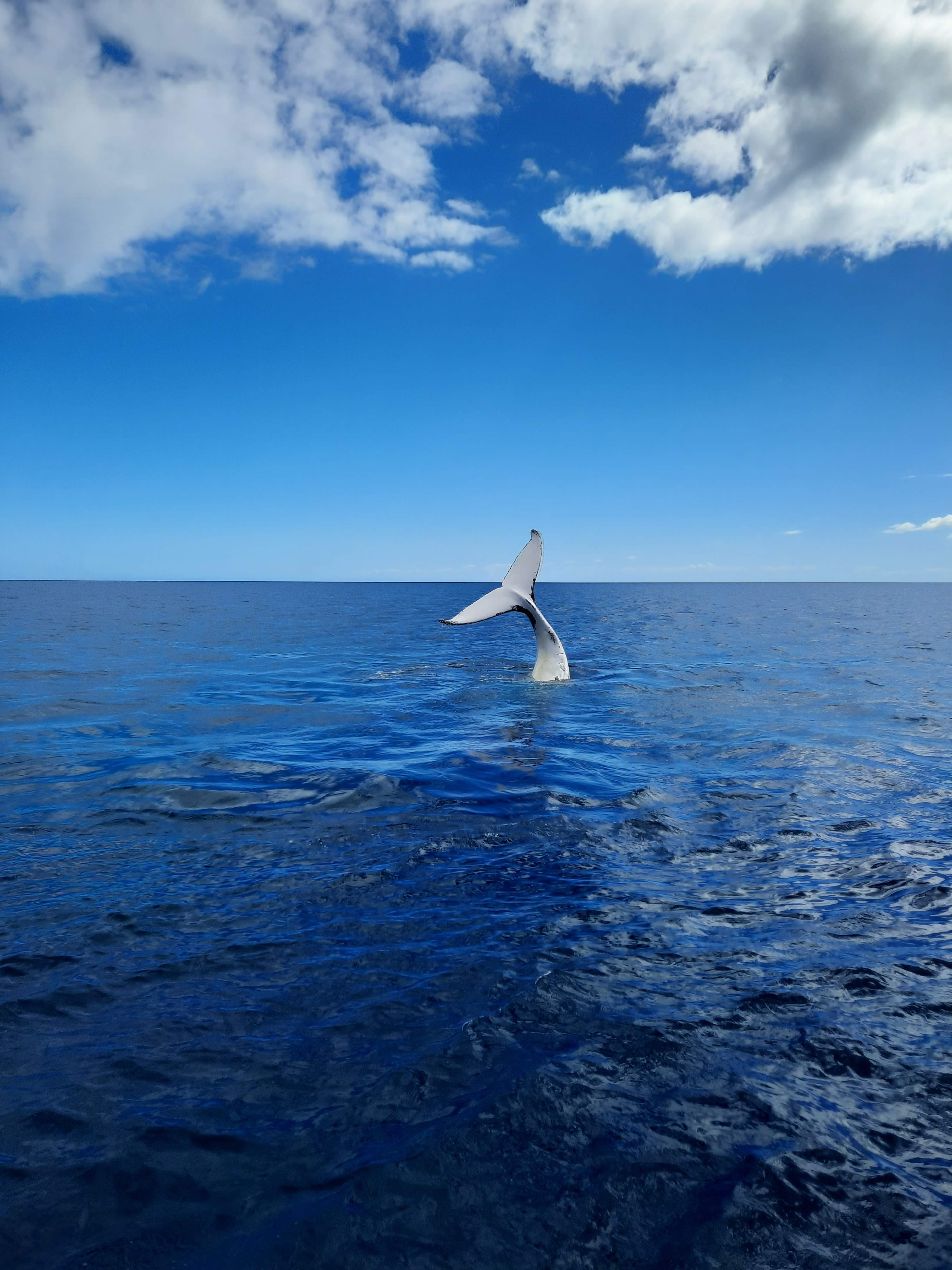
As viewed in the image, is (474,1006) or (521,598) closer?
(474,1006)

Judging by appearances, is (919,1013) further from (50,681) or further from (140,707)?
(50,681)

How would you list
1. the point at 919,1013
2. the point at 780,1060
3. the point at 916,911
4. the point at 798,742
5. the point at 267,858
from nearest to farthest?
the point at 780,1060, the point at 919,1013, the point at 916,911, the point at 267,858, the point at 798,742

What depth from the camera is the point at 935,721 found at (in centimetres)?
1681

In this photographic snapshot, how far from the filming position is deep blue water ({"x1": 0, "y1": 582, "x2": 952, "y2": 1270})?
3.71m

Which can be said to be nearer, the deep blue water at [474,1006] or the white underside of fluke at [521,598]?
the deep blue water at [474,1006]

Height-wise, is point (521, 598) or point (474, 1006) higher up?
point (521, 598)

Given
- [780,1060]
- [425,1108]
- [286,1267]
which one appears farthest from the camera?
[780,1060]

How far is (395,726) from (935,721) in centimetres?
1318

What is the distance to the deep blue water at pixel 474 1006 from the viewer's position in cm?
371

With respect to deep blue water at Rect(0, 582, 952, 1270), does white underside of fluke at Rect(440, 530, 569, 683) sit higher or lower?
higher

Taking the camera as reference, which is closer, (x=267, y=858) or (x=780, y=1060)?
(x=780, y=1060)

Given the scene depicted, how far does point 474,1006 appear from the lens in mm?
5402

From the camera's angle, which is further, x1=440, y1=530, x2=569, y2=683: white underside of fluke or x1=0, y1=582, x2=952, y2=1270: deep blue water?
x1=440, y1=530, x2=569, y2=683: white underside of fluke

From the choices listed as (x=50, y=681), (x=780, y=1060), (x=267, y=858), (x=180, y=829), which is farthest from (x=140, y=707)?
(x=780, y=1060)
